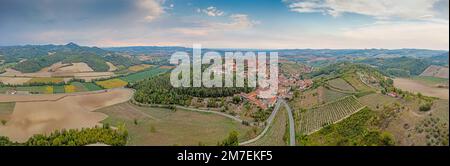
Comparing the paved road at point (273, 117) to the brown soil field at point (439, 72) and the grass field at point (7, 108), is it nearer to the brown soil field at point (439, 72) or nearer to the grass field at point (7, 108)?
the brown soil field at point (439, 72)

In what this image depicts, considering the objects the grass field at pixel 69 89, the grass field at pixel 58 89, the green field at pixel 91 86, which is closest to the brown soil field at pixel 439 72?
the green field at pixel 91 86

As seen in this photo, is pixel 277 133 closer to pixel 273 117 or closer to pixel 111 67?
pixel 273 117

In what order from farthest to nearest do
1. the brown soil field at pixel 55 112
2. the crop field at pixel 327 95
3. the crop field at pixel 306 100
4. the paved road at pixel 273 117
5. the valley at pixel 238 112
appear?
the crop field at pixel 306 100 → the crop field at pixel 327 95 → the brown soil field at pixel 55 112 → the paved road at pixel 273 117 → the valley at pixel 238 112

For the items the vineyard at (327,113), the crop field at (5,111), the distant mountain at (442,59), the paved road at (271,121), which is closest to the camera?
the distant mountain at (442,59)

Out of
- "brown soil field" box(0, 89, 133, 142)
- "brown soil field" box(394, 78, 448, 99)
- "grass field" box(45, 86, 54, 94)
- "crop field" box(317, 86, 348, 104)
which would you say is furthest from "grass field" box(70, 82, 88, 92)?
"brown soil field" box(394, 78, 448, 99)

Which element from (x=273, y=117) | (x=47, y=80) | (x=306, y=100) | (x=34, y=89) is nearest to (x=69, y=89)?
(x=34, y=89)
